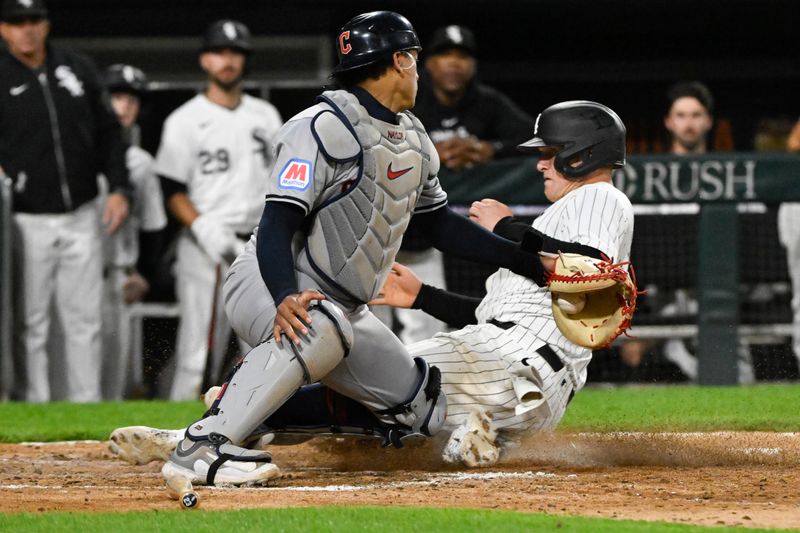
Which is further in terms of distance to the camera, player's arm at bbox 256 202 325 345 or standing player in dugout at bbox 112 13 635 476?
standing player in dugout at bbox 112 13 635 476

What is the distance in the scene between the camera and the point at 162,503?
13.6ft

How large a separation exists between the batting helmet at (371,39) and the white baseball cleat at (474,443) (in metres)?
1.25

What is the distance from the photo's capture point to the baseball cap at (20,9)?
7914 mm

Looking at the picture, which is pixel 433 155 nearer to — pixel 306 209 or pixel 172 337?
pixel 306 209

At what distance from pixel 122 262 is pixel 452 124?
2.06m

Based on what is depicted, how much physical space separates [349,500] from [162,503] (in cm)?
53

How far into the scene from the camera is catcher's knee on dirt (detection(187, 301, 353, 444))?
174 inches

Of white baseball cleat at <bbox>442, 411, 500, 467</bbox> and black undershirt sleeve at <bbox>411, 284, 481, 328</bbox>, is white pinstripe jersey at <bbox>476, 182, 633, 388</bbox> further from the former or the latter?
white baseball cleat at <bbox>442, 411, 500, 467</bbox>

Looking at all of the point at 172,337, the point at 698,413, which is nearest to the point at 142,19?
the point at 172,337

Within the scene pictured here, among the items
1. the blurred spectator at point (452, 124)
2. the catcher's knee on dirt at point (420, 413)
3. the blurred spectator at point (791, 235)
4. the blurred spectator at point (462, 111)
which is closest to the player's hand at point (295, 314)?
the catcher's knee on dirt at point (420, 413)

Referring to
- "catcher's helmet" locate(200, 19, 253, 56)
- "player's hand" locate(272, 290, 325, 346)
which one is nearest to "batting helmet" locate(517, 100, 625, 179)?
"player's hand" locate(272, 290, 325, 346)

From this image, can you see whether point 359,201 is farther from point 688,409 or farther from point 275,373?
point 688,409

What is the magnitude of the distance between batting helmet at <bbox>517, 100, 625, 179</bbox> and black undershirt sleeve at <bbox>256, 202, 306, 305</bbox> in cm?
115

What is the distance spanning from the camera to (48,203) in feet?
26.1
